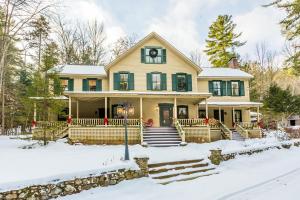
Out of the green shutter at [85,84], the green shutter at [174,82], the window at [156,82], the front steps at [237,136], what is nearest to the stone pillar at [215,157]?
the front steps at [237,136]

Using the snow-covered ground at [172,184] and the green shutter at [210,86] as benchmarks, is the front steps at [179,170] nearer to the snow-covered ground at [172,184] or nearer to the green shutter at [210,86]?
the snow-covered ground at [172,184]

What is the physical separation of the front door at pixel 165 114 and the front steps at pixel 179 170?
9139 mm

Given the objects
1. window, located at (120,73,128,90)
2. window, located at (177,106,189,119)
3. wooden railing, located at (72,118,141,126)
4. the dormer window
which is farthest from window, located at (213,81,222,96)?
wooden railing, located at (72,118,141,126)

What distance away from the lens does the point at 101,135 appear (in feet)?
54.4

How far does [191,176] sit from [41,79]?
1036cm

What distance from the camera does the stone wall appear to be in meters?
6.34

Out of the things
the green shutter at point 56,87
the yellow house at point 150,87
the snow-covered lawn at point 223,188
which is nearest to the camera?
the snow-covered lawn at point 223,188

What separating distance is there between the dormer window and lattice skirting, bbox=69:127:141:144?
7.01 metres

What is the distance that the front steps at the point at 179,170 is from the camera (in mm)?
A: 9352

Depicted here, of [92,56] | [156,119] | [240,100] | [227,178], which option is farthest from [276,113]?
[92,56]

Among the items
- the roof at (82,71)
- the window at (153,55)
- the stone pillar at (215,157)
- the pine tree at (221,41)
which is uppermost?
the pine tree at (221,41)

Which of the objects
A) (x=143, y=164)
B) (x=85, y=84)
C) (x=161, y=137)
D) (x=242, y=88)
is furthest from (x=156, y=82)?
(x=143, y=164)

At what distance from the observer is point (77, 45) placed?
34844 millimetres

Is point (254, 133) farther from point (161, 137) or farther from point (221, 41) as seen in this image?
point (221, 41)
